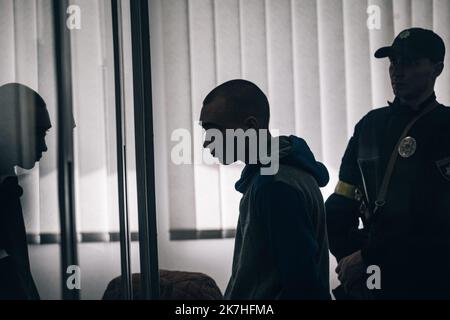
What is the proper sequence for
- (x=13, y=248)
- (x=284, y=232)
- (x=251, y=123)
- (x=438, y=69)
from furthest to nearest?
(x=438, y=69) → (x=13, y=248) → (x=251, y=123) → (x=284, y=232)

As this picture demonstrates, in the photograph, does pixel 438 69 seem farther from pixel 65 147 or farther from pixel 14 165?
pixel 14 165

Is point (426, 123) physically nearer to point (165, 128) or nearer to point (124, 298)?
point (165, 128)

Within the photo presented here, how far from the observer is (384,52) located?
54.6 inches

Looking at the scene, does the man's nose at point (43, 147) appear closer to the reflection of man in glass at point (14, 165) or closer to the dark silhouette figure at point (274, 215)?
the reflection of man in glass at point (14, 165)

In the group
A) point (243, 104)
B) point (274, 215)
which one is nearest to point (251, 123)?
point (243, 104)

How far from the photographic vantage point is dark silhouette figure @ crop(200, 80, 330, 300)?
0.93 m

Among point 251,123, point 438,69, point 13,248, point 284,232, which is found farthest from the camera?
point 438,69

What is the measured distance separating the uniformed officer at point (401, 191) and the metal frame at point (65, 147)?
0.61 meters

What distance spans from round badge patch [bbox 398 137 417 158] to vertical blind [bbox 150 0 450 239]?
137 mm

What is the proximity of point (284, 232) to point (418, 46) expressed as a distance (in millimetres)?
711

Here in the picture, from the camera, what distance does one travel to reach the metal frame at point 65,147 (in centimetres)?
123

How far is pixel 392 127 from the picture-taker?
1.34 metres

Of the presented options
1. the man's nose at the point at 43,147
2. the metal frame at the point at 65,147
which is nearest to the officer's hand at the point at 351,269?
the metal frame at the point at 65,147

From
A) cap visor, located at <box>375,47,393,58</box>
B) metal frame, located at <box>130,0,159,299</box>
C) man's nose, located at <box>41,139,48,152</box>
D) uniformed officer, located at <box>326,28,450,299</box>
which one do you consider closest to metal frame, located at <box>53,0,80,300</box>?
man's nose, located at <box>41,139,48,152</box>
